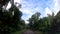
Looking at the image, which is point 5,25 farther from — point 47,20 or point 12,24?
point 47,20

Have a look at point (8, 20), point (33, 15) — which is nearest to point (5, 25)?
point (8, 20)

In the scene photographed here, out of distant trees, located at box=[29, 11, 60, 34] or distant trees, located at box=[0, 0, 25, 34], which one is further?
distant trees, located at box=[0, 0, 25, 34]

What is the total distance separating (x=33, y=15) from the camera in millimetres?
2160

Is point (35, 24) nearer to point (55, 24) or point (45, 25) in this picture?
point (45, 25)

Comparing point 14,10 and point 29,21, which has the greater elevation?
point 14,10

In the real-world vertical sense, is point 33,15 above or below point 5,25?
above

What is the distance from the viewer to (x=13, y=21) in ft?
7.38

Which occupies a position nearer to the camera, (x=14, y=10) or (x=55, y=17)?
(x=55, y=17)

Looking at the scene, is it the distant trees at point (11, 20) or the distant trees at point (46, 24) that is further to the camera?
the distant trees at point (11, 20)

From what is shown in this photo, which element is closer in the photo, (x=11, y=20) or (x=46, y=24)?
(x=46, y=24)

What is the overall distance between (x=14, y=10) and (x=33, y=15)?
0.34 m

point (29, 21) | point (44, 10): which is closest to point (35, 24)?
point (29, 21)

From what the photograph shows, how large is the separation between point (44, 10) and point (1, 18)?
2.37 feet

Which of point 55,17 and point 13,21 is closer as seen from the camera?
point 55,17
